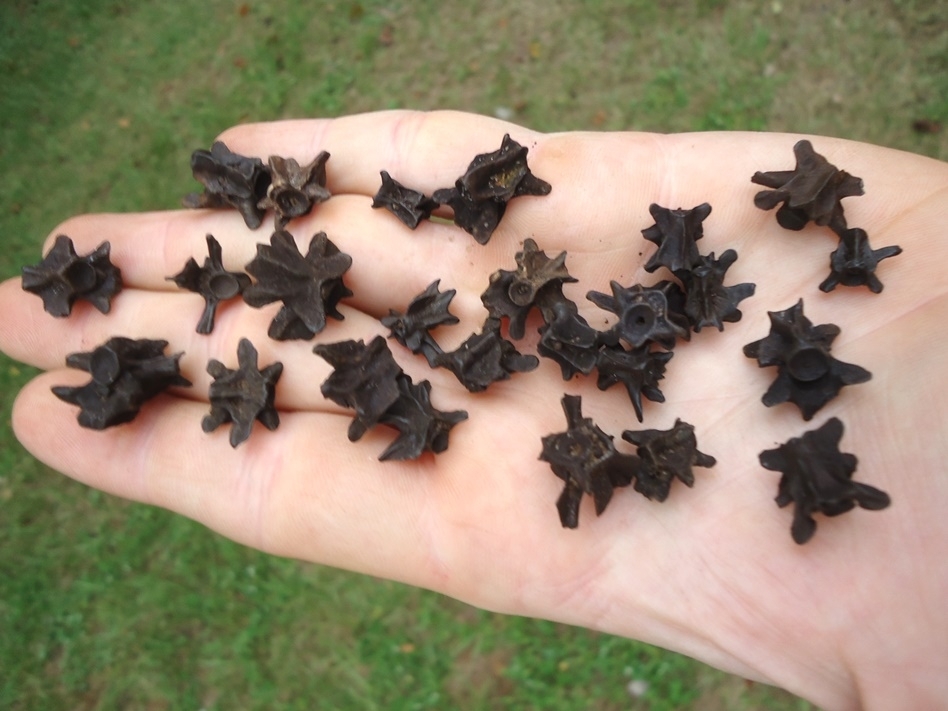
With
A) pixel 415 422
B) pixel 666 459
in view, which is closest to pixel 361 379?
pixel 415 422

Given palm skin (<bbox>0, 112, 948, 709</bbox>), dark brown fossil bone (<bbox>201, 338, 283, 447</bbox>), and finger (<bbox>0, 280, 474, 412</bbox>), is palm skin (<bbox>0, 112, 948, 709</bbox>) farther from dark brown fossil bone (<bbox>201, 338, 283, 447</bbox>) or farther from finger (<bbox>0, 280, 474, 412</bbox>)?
dark brown fossil bone (<bbox>201, 338, 283, 447</bbox>)

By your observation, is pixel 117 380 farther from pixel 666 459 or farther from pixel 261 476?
pixel 666 459

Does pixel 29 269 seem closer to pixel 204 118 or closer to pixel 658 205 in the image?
pixel 204 118

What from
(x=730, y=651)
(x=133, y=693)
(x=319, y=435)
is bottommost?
(x=133, y=693)

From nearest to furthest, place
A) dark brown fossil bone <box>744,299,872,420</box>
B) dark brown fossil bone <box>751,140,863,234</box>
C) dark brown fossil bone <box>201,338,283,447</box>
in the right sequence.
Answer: dark brown fossil bone <box>744,299,872,420</box>
dark brown fossil bone <box>751,140,863,234</box>
dark brown fossil bone <box>201,338,283,447</box>

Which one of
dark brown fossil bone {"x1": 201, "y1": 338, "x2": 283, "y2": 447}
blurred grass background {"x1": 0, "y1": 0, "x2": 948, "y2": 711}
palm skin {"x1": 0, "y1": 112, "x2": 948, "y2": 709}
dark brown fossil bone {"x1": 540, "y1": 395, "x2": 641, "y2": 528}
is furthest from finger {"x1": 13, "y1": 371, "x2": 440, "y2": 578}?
blurred grass background {"x1": 0, "y1": 0, "x2": 948, "y2": 711}

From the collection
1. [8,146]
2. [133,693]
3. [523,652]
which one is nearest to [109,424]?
[133,693]

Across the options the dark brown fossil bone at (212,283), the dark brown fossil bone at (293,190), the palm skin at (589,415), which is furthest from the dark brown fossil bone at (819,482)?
the dark brown fossil bone at (212,283)
